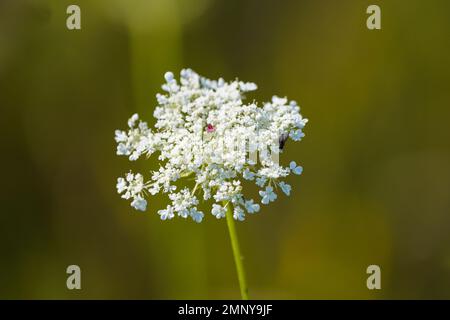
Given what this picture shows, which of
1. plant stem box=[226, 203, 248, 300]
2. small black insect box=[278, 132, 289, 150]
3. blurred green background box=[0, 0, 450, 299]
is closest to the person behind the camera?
plant stem box=[226, 203, 248, 300]

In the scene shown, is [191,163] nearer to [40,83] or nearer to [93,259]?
[93,259]

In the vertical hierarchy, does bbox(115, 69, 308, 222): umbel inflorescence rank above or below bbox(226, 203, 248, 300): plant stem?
above

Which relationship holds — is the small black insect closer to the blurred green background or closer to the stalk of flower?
the stalk of flower

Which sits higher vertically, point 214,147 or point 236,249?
point 214,147

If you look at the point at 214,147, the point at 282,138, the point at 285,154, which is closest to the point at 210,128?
the point at 214,147

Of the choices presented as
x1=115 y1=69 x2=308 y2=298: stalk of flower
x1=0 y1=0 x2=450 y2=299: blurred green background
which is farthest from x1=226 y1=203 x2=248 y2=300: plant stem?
x1=0 y1=0 x2=450 y2=299: blurred green background

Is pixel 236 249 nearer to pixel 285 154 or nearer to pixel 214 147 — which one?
pixel 214 147

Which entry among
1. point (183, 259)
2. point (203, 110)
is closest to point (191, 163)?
point (203, 110)
